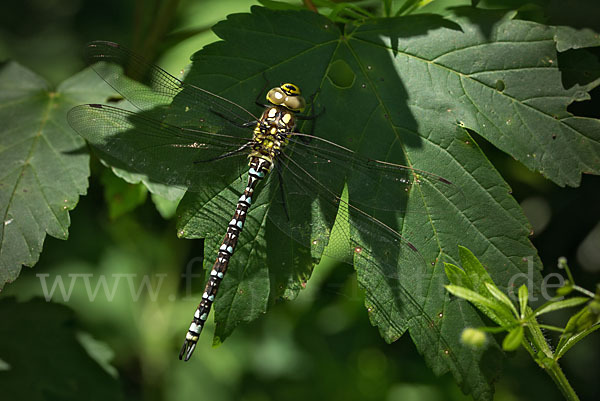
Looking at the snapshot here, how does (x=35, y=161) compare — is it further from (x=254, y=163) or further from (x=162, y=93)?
(x=254, y=163)

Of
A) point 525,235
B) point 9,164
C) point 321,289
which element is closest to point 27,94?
point 9,164

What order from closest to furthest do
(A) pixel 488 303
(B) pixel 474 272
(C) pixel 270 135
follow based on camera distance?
1. (A) pixel 488 303
2. (B) pixel 474 272
3. (C) pixel 270 135

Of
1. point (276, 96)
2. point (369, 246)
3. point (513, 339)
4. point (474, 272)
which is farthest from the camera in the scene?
point (276, 96)

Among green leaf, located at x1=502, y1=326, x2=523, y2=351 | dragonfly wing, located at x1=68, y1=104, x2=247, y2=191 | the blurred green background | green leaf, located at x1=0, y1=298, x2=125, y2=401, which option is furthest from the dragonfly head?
green leaf, located at x1=0, y1=298, x2=125, y2=401

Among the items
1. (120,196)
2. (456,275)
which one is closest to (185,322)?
(120,196)

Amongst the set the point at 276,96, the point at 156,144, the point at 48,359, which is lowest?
the point at 48,359

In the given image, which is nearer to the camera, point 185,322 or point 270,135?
point 270,135

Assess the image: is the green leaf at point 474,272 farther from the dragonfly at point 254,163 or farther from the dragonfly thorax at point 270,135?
the dragonfly thorax at point 270,135

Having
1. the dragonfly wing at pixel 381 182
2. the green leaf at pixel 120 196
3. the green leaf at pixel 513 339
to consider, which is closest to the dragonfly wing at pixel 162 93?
the dragonfly wing at pixel 381 182
